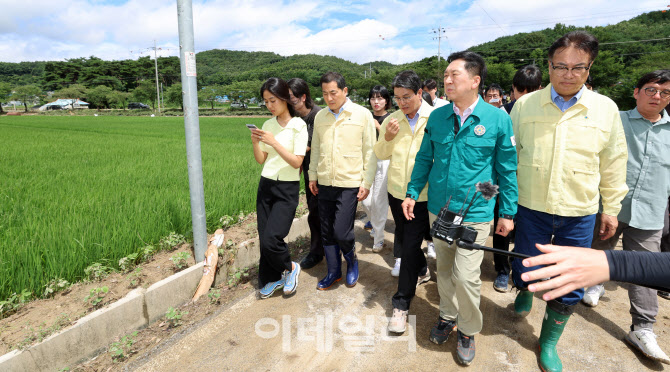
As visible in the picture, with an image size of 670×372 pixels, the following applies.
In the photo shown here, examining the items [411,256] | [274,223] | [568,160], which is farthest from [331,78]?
[568,160]

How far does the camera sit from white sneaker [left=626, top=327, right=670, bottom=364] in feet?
7.17

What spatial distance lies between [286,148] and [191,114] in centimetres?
83

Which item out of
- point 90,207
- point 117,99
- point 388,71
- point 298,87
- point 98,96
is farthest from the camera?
point 388,71

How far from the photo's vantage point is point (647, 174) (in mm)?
2533

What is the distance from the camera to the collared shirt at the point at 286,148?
2.91 metres

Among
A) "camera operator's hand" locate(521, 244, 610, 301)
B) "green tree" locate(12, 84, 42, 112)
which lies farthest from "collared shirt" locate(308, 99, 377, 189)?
"green tree" locate(12, 84, 42, 112)

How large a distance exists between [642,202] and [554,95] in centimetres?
113

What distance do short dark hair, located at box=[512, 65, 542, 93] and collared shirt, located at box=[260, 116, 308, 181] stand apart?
2334 mm

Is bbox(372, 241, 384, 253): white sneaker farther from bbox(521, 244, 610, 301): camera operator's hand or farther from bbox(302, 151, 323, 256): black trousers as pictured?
bbox(521, 244, 610, 301): camera operator's hand

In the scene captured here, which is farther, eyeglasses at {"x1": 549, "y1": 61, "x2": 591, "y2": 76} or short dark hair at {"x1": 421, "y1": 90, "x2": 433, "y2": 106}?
short dark hair at {"x1": 421, "y1": 90, "x2": 433, "y2": 106}

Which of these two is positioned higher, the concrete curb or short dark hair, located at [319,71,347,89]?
short dark hair, located at [319,71,347,89]

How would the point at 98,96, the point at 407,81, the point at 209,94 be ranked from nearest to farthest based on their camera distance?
the point at 407,81, the point at 209,94, the point at 98,96

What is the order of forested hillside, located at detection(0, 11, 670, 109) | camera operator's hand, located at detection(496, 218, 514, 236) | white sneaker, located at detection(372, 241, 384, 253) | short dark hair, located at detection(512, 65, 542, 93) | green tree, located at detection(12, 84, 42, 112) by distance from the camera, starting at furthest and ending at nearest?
green tree, located at detection(12, 84, 42, 112)
forested hillside, located at detection(0, 11, 670, 109)
white sneaker, located at detection(372, 241, 384, 253)
short dark hair, located at detection(512, 65, 542, 93)
camera operator's hand, located at detection(496, 218, 514, 236)

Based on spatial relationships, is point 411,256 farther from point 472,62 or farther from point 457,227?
point 472,62
